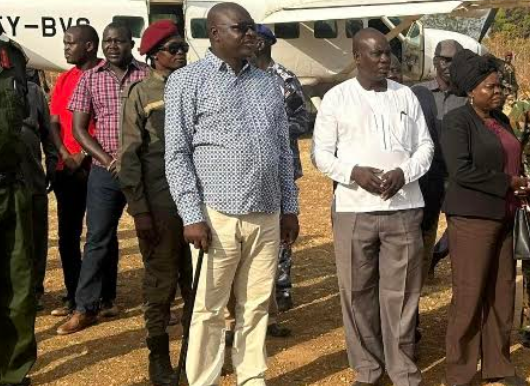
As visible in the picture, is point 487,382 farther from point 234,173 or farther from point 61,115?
point 61,115

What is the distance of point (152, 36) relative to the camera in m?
4.93

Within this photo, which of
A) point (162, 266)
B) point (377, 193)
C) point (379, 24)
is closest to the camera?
point (377, 193)

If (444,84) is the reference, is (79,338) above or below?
below

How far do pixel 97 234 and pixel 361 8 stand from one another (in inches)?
519

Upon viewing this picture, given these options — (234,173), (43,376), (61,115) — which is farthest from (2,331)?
(61,115)

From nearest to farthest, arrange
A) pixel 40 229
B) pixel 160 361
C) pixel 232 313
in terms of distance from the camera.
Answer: pixel 160 361 < pixel 232 313 < pixel 40 229

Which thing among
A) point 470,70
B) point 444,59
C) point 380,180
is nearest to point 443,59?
point 444,59

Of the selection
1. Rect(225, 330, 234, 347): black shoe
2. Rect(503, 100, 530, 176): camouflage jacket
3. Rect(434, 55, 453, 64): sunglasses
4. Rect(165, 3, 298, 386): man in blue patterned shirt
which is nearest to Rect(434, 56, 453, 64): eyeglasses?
Rect(434, 55, 453, 64): sunglasses

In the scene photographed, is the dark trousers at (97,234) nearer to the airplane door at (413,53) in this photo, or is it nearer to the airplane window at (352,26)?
the airplane window at (352,26)

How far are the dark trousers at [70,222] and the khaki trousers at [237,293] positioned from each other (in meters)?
2.32

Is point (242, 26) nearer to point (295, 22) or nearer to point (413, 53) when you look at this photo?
point (295, 22)

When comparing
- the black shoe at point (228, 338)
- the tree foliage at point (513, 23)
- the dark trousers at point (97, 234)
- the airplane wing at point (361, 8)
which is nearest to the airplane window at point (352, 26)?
the airplane wing at point (361, 8)

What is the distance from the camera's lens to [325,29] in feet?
63.7

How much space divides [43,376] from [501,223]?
272 cm
